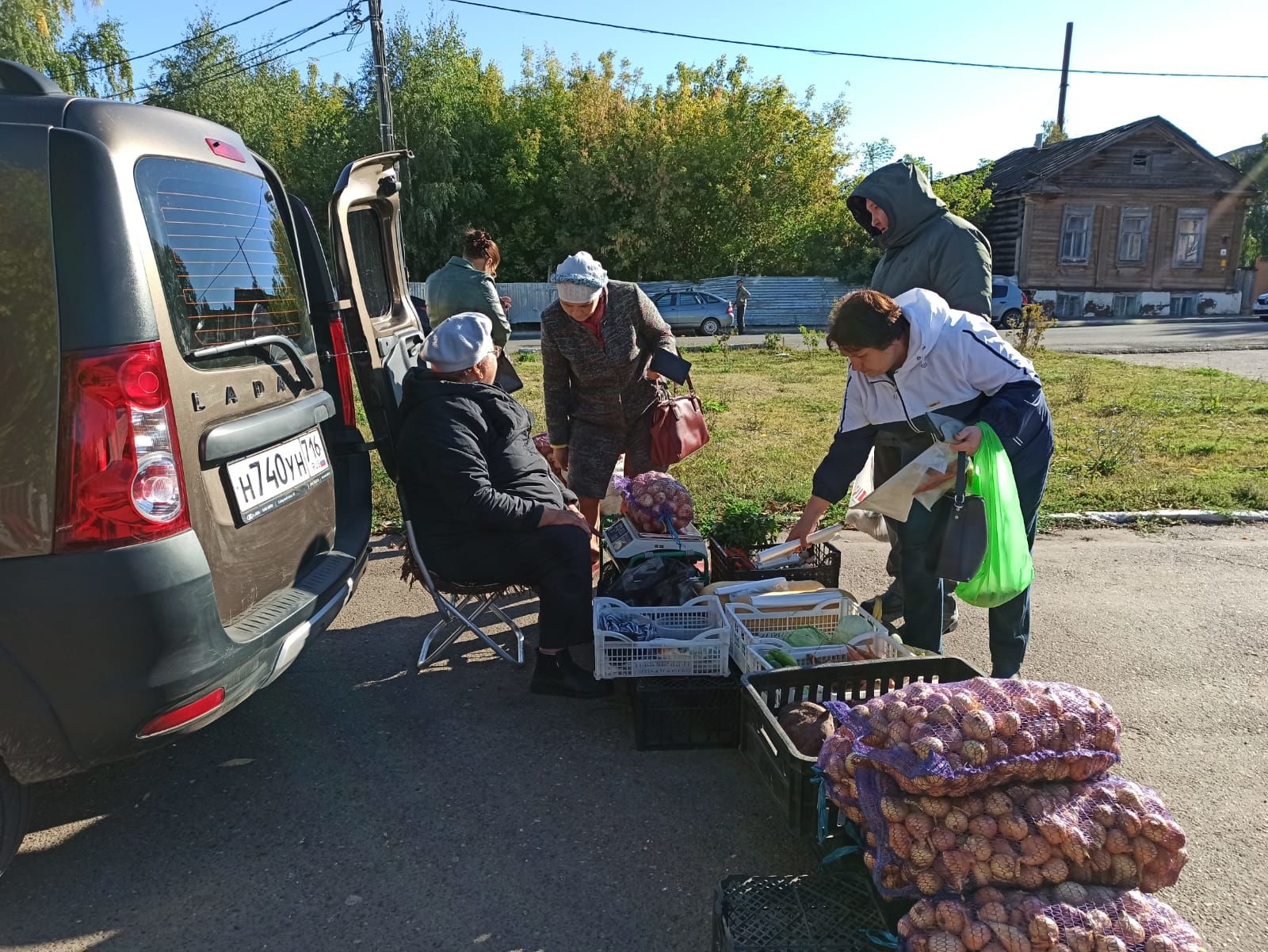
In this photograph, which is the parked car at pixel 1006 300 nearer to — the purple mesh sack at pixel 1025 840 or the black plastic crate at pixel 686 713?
the black plastic crate at pixel 686 713

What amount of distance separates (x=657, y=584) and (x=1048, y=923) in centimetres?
225

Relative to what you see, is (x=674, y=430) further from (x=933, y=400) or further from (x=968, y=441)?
(x=968, y=441)

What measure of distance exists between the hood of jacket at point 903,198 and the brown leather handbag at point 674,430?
4.27ft

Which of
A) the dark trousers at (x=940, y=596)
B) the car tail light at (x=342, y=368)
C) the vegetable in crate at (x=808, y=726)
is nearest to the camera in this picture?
the vegetable in crate at (x=808, y=726)

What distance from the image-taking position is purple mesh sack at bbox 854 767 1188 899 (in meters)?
A: 1.96

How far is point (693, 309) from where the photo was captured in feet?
84.7

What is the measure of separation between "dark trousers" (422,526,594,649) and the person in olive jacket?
2.32m

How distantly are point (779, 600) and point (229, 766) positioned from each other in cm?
219

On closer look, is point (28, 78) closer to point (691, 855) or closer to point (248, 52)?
point (691, 855)

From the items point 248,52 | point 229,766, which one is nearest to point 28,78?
point 229,766

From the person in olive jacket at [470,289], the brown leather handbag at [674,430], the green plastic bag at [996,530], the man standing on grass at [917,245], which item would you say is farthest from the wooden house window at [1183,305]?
the green plastic bag at [996,530]

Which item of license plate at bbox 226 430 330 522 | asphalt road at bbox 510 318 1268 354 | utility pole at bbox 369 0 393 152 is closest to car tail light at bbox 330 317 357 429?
license plate at bbox 226 430 330 522

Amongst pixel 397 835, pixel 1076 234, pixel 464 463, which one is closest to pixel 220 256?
pixel 464 463

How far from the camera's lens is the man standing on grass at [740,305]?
1108 inches
